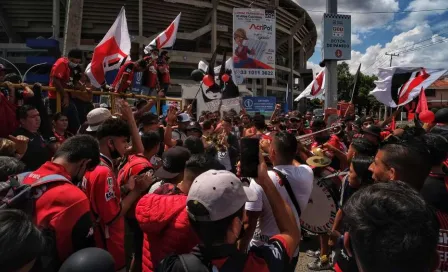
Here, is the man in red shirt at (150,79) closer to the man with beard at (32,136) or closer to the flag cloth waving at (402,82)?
the man with beard at (32,136)

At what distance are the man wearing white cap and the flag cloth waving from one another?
576 cm

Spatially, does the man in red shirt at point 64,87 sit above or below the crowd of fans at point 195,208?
above

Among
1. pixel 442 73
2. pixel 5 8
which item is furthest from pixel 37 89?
pixel 5 8

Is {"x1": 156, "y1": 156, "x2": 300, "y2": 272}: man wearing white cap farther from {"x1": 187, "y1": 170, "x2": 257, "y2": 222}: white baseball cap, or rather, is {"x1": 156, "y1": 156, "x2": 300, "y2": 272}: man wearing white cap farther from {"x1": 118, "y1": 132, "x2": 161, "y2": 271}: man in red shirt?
{"x1": 118, "y1": 132, "x2": 161, "y2": 271}: man in red shirt

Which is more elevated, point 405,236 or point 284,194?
point 405,236

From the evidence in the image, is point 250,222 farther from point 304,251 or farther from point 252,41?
point 252,41

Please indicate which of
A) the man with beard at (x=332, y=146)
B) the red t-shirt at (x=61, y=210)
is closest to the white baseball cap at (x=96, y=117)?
the red t-shirt at (x=61, y=210)

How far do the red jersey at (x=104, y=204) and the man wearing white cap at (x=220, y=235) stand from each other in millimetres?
938

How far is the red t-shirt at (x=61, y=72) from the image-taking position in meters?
5.13

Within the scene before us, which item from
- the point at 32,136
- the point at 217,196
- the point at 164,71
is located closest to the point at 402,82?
the point at 164,71

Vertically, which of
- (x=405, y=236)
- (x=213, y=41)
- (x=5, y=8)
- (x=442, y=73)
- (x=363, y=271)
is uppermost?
Result: (x=5, y=8)

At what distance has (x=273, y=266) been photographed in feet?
5.08

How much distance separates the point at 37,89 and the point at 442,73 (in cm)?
654

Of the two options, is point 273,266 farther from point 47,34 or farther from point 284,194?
point 47,34
